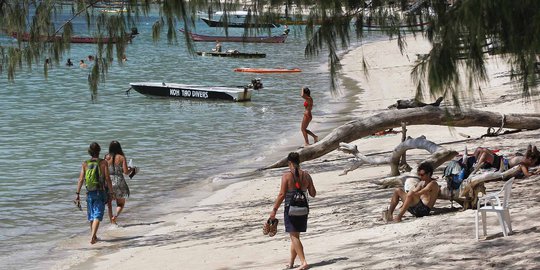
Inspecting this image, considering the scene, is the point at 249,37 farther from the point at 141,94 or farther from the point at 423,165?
the point at 141,94

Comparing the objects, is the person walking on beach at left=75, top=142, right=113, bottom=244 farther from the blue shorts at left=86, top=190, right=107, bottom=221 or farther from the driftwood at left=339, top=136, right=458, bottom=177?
the driftwood at left=339, top=136, right=458, bottom=177

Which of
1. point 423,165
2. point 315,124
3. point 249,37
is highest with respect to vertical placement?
point 249,37

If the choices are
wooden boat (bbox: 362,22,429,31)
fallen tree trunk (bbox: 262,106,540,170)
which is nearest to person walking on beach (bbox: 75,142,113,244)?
fallen tree trunk (bbox: 262,106,540,170)

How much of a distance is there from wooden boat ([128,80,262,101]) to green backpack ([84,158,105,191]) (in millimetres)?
23075

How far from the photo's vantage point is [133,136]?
27703 millimetres

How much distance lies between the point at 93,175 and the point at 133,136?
14768 mm

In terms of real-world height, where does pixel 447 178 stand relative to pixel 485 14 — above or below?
below

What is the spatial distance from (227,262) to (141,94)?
1114 inches

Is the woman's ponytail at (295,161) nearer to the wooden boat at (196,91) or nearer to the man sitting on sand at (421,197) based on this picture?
the man sitting on sand at (421,197)

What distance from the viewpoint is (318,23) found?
897cm

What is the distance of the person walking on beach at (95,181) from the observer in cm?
1302

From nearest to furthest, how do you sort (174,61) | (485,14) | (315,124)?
(485,14) → (315,124) → (174,61)

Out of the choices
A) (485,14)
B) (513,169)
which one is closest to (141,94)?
(513,169)

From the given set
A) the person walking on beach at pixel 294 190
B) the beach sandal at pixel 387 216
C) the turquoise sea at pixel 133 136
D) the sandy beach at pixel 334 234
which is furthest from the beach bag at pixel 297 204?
the beach sandal at pixel 387 216
